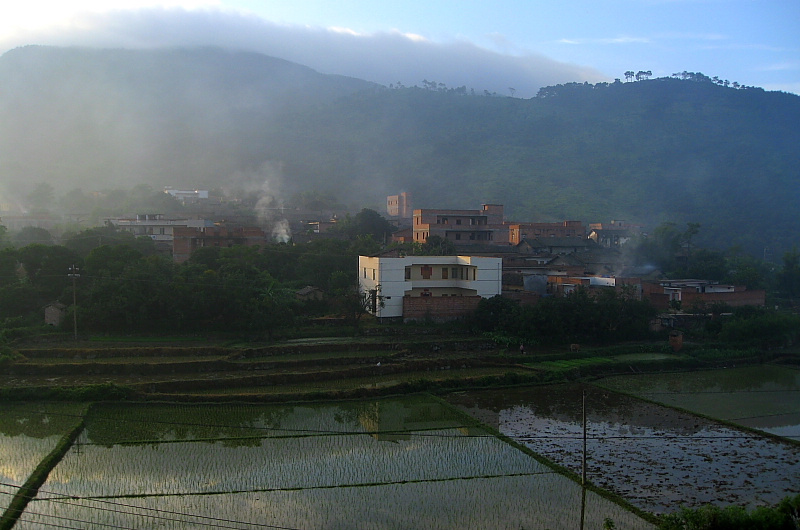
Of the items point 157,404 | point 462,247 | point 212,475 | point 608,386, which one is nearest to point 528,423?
point 608,386

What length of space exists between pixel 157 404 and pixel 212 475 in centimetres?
562

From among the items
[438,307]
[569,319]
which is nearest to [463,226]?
[438,307]

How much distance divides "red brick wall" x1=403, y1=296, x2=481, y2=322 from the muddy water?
8440mm

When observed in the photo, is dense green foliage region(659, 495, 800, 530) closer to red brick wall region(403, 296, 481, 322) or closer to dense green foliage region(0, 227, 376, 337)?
dense green foliage region(0, 227, 376, 337)

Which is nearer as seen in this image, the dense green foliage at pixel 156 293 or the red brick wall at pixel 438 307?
the dense green foliage at pixel 156 293

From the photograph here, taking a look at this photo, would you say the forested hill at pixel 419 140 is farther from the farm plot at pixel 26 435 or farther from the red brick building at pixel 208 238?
the farm plot at pixel 26 435

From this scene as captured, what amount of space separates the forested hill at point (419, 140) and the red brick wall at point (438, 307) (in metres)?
41.3

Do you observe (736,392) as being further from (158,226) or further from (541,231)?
(158,226)

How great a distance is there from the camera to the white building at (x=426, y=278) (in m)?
27.5

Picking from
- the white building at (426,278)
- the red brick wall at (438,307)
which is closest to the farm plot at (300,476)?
the red brick wall at (438,307)

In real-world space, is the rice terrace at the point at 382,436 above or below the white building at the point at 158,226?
below

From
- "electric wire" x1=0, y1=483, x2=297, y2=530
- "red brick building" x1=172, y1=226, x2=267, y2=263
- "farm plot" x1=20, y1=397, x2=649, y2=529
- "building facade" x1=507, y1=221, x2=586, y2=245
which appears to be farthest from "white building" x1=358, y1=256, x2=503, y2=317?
"electric wire" x1=0, y1=483, x2=297, y2=530

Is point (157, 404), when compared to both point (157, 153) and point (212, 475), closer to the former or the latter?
point (212, 475)

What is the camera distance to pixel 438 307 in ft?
89.0
